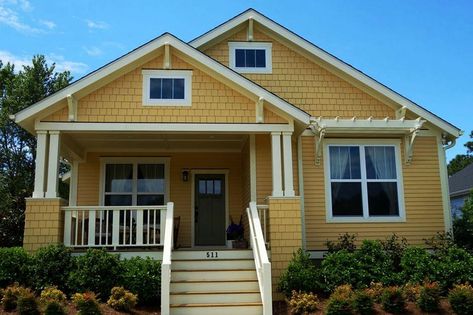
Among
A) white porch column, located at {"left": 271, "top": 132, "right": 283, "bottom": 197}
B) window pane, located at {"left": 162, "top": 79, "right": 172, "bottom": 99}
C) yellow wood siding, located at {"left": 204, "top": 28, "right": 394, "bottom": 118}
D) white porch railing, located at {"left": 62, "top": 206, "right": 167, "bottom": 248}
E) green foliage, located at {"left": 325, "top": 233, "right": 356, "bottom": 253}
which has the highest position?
yellow wood siding, located at {"left": 204, "top": 28, "right": 394, "bottom": 118}

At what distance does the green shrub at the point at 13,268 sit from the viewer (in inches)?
378

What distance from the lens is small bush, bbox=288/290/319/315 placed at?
9.17 m

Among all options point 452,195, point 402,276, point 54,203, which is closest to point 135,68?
point 54,203

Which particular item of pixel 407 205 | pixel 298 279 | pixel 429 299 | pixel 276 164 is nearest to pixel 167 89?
pixel 276 164

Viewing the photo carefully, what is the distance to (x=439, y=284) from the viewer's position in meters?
10.1

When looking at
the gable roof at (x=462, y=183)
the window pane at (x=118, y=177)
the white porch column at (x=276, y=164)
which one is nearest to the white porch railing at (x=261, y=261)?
the white porch column at (x=276, y=164)

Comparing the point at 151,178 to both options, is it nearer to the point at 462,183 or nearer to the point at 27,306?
the point at 27,306

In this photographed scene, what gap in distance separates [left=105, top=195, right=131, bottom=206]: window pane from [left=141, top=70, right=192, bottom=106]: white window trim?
3799 mm

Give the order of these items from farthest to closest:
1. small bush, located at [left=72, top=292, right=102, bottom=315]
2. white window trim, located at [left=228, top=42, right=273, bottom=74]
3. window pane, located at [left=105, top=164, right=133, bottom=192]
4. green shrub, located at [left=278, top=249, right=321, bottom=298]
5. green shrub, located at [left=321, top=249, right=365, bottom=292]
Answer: window pane, located at [left=105, top=164, right=133, bottom=192], white window trim, located at [left=228, top=42, right=273, bottom=74], green shrub, located at [left=321, top=249, right=365, bottom=292], green shrub, located at [left=278, top=249, right=321, bottom=298], small bush, located at [left=72, top=292, right=102, bottom=315]

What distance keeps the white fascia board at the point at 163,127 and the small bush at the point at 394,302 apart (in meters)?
4.00

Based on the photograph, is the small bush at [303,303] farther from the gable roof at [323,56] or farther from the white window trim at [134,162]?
the gable roof at [323,56]

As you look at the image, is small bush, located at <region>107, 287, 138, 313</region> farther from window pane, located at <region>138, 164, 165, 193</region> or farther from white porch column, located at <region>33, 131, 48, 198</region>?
window pane, located at <region>138, 164, 165, 193</region>

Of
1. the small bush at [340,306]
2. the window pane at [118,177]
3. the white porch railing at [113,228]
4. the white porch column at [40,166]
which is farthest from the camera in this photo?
the window pane at [118,177]

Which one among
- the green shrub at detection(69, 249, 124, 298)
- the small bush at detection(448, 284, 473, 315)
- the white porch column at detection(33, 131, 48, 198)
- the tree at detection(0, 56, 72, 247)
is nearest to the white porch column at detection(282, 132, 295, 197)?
the small bush at detection(448, 284, 473, 315)
